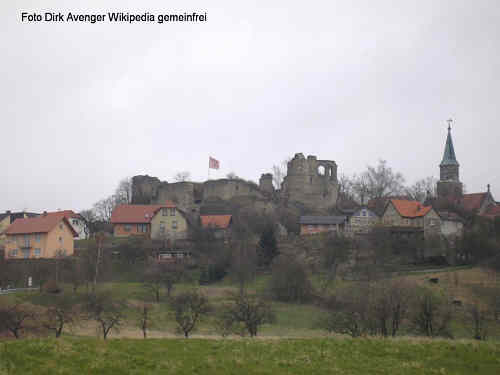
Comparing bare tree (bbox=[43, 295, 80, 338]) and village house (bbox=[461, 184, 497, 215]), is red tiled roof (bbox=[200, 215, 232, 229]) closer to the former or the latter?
bare tree (bbox=[43, 295, 80, 338])

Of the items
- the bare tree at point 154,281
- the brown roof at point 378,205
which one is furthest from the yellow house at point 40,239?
the brown roof at point 378,205

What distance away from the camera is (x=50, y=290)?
3956 cm

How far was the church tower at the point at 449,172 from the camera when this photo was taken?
77438mm

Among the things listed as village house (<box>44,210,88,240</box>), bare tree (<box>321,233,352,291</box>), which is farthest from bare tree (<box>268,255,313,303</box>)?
village house (<box>44,210,88,240</box>)

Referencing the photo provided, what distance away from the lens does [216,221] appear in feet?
193

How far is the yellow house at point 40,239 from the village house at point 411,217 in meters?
33.0

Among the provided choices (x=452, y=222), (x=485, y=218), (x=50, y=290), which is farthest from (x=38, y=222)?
(x=485, y=218)

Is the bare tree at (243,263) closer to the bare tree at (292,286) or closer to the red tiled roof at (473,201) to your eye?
the bare tree at (292,286)

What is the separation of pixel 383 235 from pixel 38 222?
34.5m

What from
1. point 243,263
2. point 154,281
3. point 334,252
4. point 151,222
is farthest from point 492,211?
point 154,281

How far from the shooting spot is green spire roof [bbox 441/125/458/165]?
270 feet

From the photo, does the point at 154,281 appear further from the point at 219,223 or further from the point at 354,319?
the point at 354,319

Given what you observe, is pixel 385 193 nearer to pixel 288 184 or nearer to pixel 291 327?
pixel 288 184

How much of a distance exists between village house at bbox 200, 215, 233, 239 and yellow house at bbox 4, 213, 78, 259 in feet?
46.1
